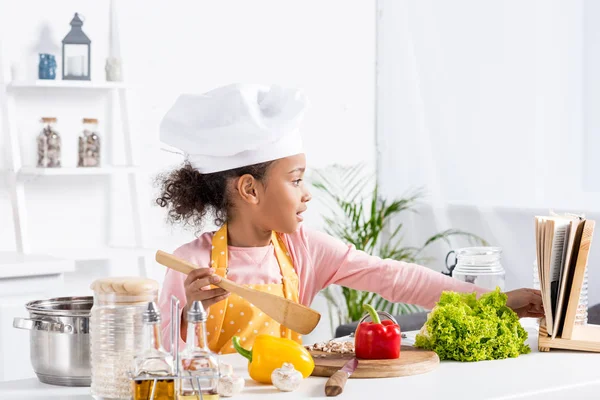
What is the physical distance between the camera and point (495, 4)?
4.50m

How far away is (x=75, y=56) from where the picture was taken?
13.3ft

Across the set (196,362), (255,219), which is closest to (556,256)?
(255,219)

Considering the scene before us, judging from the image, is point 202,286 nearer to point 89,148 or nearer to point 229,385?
point 229,385

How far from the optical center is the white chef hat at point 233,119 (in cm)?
203

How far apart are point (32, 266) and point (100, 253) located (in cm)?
57

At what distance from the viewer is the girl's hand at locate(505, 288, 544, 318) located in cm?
209

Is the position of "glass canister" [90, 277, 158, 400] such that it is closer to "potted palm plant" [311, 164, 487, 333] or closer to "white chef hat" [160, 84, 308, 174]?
"white chef hat" [160, 84, 308, 174]

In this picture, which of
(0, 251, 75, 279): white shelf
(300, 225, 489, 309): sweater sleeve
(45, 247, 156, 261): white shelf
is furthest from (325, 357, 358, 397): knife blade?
(45, 247, 156, 261): white shelf

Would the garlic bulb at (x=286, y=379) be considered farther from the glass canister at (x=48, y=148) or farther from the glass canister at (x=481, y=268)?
the glass canister at (x=48, y=148)

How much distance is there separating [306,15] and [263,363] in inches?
143

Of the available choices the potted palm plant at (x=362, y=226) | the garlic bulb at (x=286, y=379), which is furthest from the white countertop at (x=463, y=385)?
the potted palm plant at (x=362, y=226)

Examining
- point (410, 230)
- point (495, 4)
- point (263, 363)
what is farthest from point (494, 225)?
point (263, 363)

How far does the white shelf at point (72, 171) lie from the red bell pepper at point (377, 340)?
2387 millimetres

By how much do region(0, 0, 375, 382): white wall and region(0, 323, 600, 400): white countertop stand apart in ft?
8.27
